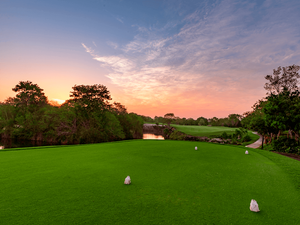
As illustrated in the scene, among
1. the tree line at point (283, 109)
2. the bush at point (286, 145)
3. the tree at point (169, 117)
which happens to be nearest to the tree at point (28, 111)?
the tree line at point (283, 109)

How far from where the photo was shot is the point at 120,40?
1495 cm

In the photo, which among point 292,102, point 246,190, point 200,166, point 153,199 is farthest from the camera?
point 292,102

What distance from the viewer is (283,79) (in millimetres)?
15562

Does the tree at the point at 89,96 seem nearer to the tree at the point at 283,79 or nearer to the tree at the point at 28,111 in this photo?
the tree at the point at 28,111

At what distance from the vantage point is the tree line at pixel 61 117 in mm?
23375

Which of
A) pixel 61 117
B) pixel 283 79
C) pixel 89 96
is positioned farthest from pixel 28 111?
pixel 283 79

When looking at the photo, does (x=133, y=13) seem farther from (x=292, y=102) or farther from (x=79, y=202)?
(x=292, y=102)

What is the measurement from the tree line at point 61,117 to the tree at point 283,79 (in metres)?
24.7

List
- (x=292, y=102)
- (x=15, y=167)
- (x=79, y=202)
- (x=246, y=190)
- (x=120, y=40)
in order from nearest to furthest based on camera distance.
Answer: (x=79, y=202) → (x=246, y=190) → (x=15, y=167) → (x=292, y=102) → (x=120, y=40)

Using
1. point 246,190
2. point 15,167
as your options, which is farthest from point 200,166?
point 15,167

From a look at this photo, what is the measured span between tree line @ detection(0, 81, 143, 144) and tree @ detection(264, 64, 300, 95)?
24.7 metres

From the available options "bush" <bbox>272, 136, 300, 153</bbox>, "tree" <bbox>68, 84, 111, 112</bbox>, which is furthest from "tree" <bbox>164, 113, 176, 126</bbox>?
"bush" <bbox>272, 136, 300, 153</bbox>

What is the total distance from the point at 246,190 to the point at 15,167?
23.2ft

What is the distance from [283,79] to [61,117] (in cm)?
3195
